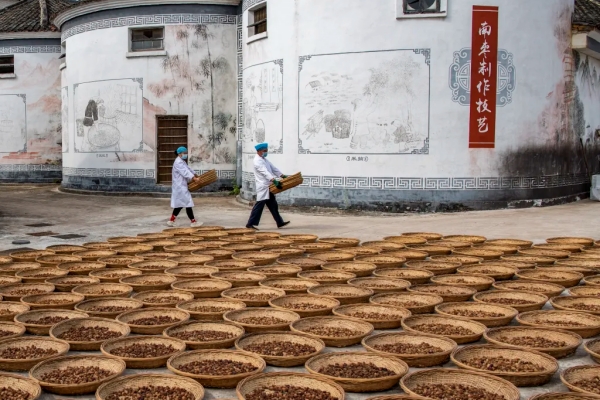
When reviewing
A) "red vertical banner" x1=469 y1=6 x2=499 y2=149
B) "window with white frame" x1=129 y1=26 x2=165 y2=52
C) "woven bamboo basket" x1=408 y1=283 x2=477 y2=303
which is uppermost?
"window with white frame" x1=129 y1=26 x2=165 y2=52

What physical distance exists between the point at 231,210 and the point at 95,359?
10333 mm

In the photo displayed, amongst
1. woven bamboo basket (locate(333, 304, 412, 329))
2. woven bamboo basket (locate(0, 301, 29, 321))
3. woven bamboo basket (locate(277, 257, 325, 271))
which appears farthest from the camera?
woven bamboo basket (locate(277, 257, 325, 271))

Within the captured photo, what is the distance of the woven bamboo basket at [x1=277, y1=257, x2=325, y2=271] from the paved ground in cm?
240

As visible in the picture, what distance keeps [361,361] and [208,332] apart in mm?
1222

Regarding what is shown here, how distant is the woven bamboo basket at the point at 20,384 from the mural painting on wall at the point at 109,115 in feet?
47.6

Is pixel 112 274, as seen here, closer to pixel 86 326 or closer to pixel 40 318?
pixel 40 318

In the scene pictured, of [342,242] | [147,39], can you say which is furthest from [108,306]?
[147,39]

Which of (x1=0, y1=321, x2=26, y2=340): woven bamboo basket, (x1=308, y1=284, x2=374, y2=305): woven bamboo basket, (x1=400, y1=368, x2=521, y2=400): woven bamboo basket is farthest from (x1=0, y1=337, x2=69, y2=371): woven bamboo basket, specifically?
(x1=308, y1=284, x2=374, y2=305): woven bamboo basket

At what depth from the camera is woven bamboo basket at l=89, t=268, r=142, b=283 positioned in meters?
6.65

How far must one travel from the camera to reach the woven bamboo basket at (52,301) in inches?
213

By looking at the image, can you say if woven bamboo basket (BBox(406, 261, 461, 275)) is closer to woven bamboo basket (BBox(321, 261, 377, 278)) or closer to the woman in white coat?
woven bamboo basket (BBox(321, 261, 377, 278))

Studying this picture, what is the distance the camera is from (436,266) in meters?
7.22

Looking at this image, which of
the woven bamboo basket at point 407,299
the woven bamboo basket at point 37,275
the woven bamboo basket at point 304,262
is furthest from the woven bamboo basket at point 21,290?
the woven bamboo basket at point 407,299

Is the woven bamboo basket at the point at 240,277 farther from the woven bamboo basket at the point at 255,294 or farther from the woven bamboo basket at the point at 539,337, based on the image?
the woven bamboo basket at the point at 539,337
